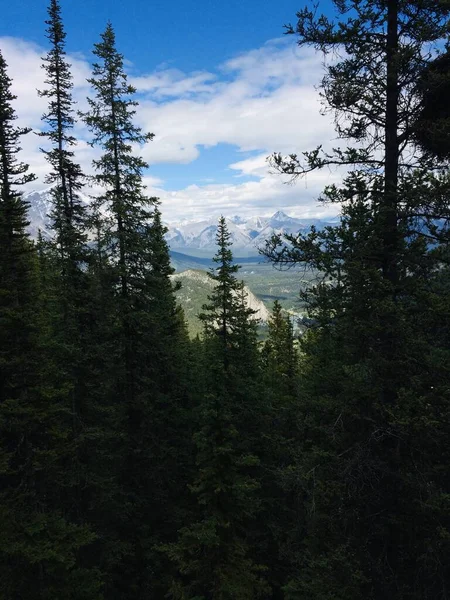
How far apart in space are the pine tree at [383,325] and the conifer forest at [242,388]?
0.05 metres

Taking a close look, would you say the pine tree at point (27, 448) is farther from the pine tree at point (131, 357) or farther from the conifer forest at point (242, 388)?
the pine tree at point (131, 357)

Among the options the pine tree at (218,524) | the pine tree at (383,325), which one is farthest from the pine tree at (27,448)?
the pine tree at (383,325)

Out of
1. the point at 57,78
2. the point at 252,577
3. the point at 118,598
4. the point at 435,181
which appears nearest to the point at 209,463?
the point at 252,577

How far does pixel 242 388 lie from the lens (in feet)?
61.9

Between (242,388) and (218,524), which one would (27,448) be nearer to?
(218,524)

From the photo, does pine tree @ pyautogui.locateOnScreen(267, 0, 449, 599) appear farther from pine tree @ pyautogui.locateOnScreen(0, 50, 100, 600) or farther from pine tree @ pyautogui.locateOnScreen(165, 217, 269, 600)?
pine tree @ pyautogui.locateOnScreen(0, 50, 100, 600)

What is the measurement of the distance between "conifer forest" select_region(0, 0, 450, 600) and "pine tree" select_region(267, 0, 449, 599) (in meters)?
0.05

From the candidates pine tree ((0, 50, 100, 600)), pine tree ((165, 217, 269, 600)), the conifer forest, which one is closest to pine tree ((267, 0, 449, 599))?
the conifer forest

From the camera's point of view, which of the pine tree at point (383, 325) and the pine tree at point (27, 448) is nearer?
the pine tree at point (383, 325)

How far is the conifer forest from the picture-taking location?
7668 mm

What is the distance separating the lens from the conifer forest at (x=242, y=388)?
767cm

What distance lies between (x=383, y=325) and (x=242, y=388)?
1198cm

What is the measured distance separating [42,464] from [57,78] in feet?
61.3

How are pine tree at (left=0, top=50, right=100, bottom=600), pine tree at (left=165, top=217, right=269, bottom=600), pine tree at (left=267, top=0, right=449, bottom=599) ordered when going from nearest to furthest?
pine tree at (left=267, top=0, right=449, bottom=599) < pine tree at (left=0, top=50, right=100, bottom=600) < pine tree at (left=165, top=217, right=269, bottom=600)
